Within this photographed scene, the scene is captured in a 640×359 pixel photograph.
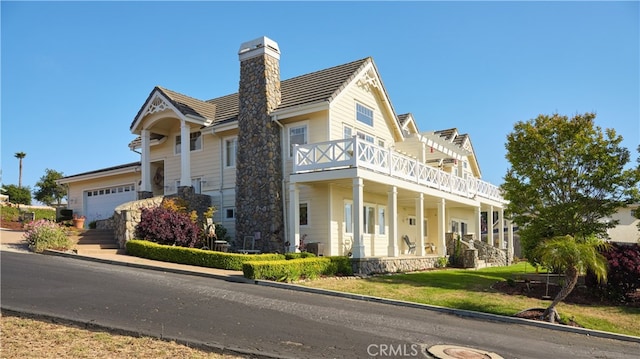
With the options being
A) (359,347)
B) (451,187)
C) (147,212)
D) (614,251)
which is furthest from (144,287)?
(451,187)

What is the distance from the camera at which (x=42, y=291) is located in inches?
429

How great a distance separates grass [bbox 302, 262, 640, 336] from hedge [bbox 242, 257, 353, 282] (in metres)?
0.56


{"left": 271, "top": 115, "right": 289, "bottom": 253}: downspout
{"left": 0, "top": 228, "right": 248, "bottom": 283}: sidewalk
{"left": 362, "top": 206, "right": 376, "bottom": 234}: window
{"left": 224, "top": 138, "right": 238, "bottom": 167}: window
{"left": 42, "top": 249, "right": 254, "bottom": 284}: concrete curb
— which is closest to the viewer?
{"left": 42, "top": 249, "right": 254, "bottom": 284}: concrete curb

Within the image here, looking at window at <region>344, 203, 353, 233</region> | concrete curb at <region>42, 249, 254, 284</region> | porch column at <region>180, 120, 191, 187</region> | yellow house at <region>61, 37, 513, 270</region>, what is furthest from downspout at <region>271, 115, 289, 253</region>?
concrete curb at <region>42, 249, 254, 284</region>

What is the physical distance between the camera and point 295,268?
15.3 m

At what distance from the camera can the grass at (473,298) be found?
41.0ft

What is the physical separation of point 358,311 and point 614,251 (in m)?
9.23

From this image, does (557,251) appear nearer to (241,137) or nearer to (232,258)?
(232,258)

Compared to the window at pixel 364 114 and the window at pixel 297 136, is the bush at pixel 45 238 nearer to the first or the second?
the window at pixel 297 136

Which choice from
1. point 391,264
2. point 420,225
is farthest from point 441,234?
point 391,264

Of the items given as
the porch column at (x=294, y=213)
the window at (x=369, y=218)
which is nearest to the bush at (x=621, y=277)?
the window at (x=369, y=218)

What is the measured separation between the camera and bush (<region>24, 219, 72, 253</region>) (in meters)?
17.7

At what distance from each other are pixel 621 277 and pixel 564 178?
4130 mm

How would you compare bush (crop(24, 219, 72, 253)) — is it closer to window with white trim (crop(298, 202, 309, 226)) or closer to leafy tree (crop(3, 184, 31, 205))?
window with white trim (crop(298, 202, 309, 226))
